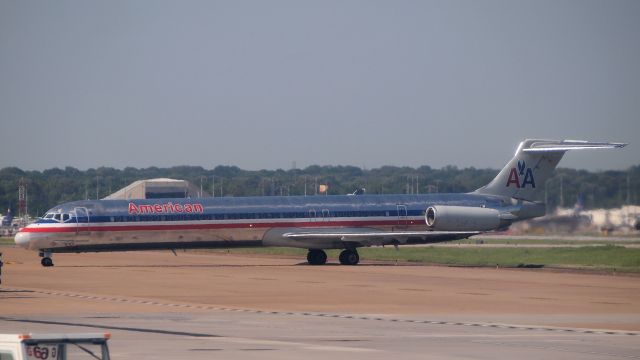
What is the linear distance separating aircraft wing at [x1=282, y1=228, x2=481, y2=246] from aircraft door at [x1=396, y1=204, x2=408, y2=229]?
532 millimetres

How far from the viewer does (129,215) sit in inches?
2432

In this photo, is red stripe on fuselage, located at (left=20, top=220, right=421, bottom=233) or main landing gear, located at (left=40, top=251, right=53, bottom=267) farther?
main landing gear, located at (left=40, top=251, right=53, bottom=267)

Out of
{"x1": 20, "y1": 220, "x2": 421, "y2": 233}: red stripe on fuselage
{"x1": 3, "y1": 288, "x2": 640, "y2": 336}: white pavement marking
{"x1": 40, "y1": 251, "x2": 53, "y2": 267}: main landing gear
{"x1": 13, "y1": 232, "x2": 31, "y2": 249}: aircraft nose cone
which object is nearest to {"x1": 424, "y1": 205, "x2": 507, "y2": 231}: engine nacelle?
{"x1": 20, "y1": 220, "x2": 421, "y2": 233}: red stripe on fuselage

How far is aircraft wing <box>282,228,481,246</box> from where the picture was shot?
6438cm

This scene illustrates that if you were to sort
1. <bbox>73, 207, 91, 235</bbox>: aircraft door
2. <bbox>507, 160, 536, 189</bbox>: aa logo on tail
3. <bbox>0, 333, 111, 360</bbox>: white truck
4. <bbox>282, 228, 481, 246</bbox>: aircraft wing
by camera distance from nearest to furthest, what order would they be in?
<bbox>0, 333, 111, 360</bbox>: white truck, <bbox>73, 207, 91, 235</bbox>: aircraft door, <bbox>282, 228, 481, 246</bbox>: aircraft wing, <bbox>507, 160, 536, 189</bbox>: aa logo on tail

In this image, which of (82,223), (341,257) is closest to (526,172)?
(341,257)

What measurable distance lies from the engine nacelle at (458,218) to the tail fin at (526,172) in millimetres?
2946

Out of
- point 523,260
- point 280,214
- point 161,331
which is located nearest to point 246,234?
point 280,214

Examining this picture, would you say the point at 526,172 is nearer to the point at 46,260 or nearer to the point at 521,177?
the point at 521,177

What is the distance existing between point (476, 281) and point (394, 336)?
2280cm

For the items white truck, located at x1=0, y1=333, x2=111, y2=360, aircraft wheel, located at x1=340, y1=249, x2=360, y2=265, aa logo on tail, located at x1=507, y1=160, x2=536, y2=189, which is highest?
aa logo on tail, located at x1=507, y1=160, x2=536, y2=189

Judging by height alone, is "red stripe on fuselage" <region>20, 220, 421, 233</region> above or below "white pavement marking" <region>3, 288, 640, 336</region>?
above

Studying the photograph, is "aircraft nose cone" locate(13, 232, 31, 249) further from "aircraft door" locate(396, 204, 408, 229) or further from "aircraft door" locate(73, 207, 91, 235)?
"aircraft door" locate(396, 204, 408, 229)

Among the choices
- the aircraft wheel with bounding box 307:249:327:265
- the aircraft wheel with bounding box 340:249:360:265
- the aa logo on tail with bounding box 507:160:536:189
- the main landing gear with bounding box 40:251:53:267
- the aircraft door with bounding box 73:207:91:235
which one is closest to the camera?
the aircraft door with bounding box 73:207:91:235
